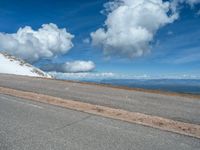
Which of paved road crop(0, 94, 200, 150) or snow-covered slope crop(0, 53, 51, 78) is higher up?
snow-covered slope crop(0, 53, 51, 78)

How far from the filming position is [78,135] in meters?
7.50

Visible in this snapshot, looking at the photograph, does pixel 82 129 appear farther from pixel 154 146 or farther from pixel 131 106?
pixel 131 106

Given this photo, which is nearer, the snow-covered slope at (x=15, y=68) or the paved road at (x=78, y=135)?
the paved road at (x=78, y=135)

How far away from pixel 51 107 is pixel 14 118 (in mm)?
2528

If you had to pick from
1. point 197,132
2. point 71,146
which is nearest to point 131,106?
point 197,132

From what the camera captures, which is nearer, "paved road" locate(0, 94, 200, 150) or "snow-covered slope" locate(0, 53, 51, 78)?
"paved road" locate(0, 94, 200, 150)

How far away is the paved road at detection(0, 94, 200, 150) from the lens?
665cm

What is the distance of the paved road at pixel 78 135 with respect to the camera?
6.65 m

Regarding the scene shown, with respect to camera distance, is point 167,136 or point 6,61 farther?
point 6,61

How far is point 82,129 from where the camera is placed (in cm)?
814

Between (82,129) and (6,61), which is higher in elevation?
(6,61)

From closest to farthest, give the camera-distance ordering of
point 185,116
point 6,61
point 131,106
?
1. point 185,116
2. point 131,106
3. point 6,61

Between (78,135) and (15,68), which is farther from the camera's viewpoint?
(15,68)

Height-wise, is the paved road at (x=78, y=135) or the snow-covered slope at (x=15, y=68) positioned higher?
the snow-covered slope at (x=15, y=68)
